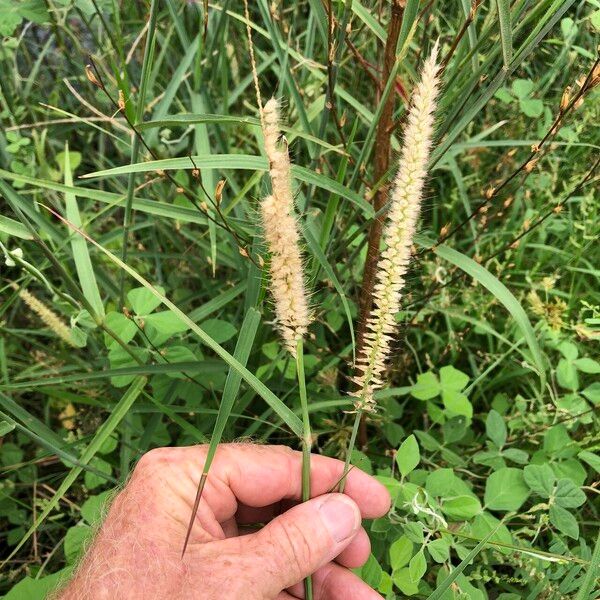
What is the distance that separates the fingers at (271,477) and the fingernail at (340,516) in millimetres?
112

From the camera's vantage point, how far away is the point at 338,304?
203cm

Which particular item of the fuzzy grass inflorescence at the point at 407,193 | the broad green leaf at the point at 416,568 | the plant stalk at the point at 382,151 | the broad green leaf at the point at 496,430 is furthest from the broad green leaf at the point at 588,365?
the fuzzy grass inflorescence at the point at 407,193

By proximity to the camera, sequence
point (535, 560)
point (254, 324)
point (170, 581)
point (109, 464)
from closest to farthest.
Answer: point (170, 581) < point (254, 324) < point (535, 560) < point (109, 464)

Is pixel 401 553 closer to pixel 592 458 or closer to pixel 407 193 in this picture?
pixel 592 458

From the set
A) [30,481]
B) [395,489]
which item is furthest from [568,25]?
[30,481]

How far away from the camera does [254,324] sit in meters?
1.29

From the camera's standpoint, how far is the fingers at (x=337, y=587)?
1450mm

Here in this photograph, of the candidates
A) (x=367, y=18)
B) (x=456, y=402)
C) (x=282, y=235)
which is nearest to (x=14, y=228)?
(x=282, y=235)

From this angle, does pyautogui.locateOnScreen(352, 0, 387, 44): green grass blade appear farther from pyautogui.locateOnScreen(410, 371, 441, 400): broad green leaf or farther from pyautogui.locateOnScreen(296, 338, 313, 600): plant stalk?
pyautogui.locateOnScreen(410, 371, 441, 400): broad green leaf

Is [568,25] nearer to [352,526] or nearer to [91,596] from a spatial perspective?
[352,526]

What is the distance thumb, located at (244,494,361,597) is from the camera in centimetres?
120

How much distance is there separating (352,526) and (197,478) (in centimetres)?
37

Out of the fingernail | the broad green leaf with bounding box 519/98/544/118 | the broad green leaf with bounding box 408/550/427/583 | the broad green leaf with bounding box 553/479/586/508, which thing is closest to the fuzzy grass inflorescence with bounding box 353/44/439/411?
the fingernail

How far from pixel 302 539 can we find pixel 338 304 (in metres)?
0.94
